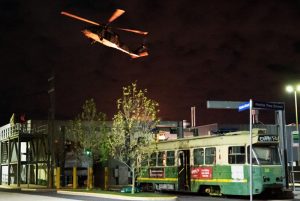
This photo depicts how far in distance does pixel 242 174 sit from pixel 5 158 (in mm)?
49930

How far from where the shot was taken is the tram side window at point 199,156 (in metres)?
30.1

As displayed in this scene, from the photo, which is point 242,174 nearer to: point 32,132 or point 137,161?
point 137,161

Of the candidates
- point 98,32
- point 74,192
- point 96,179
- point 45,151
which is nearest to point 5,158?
point 45,151

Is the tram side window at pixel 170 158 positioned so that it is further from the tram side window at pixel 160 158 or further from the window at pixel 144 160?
the window at pixel 144 160

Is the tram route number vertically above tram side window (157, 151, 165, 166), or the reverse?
the tram route number

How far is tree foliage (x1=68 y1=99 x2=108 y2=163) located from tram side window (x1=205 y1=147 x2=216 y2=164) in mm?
14024

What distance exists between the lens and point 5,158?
230 ft

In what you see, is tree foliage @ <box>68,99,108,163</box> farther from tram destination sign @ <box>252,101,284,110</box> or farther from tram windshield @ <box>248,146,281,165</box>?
tram destination sign @ <box>252,101,284,110</box>

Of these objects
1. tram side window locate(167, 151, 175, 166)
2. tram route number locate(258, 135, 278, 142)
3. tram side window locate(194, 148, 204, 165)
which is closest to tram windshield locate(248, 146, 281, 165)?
tram route number locate(258, 135, 278, 142)

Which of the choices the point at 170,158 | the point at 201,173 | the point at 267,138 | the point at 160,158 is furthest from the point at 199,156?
the point at 267,138

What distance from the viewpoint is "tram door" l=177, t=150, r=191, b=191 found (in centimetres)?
3138

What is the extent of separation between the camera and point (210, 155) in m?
29.4

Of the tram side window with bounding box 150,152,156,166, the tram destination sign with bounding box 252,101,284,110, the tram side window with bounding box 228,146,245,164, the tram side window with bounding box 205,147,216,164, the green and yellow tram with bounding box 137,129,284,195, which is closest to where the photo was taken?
the tram destination sign with bounding box 252,101,284,110

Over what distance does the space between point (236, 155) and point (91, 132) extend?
68.9ft
